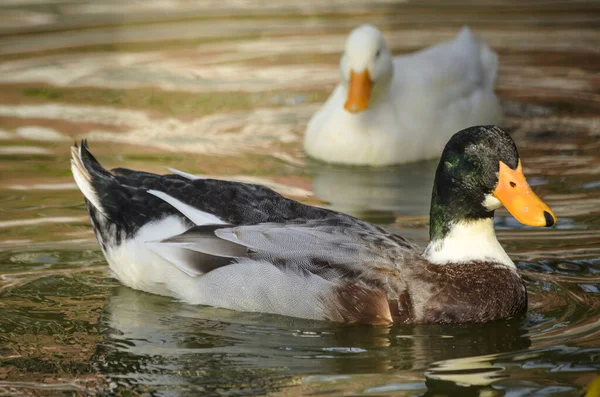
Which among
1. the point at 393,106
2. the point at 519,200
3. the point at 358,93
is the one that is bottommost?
the point at 519,200

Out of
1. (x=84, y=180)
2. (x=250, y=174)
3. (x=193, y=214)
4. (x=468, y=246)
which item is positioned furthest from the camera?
(x=250, y=174)

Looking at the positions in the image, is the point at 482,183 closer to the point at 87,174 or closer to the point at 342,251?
the point at 342,251

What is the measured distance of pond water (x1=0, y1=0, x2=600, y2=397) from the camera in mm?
5543

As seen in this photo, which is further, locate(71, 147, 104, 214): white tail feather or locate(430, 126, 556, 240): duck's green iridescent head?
locate(71, 147, 104, 214): white tail feather

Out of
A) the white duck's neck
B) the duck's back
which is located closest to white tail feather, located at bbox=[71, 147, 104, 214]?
the white duck's neck

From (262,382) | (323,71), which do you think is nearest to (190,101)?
(323,71)

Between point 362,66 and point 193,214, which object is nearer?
point 193,214

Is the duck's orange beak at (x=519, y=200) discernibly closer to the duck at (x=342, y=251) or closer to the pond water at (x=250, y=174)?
the duck at (x=342, y=251)

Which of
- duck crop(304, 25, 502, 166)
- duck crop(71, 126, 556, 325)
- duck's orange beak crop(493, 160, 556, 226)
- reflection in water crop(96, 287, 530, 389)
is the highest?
duck crop(304, 25, 502, 166)

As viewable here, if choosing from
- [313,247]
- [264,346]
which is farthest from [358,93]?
[264,346]

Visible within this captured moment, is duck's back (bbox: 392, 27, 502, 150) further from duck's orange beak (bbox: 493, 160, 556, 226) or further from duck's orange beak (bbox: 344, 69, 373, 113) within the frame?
duck's orange beak (bbox: 493, 160, 556, 226)

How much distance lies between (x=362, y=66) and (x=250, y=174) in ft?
3.98

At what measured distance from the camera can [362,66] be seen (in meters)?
9.27

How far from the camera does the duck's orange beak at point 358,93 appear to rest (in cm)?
→ 920
